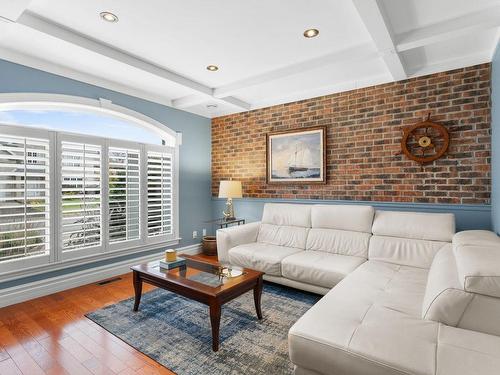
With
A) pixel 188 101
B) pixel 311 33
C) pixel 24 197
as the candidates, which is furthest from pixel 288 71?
pixel 24 197

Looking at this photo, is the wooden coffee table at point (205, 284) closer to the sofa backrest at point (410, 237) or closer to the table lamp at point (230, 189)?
the sofa backrest at point (410, 237)

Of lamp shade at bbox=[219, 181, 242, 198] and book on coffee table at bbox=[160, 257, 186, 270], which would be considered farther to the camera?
lamp shade at bbox=[219, 181, 242, 198]

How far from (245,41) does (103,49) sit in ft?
4.58

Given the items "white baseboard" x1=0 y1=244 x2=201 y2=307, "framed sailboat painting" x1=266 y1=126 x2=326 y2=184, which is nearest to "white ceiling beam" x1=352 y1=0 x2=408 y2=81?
"framed sailboat painting" x1=266 y1=126 x2=326 y2=184

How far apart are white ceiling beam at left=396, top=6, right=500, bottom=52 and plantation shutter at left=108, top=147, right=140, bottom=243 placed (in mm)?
3428

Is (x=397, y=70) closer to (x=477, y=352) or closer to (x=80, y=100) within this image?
(x=477, y=352)

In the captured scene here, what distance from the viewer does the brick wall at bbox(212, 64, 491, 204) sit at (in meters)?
2.97

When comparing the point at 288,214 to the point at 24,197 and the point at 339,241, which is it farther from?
the point at 24,197

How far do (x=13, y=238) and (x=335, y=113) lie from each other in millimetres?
4052

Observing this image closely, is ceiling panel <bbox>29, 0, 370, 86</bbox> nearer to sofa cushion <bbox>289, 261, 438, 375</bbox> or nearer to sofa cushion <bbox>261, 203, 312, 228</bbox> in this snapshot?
sofa cushion <bbox>261, 203, 312, 228</bbox>

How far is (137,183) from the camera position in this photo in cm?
389

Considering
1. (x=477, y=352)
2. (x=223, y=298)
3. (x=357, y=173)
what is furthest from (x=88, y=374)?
(x=357, y=173)

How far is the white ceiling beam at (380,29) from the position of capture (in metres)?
1.96

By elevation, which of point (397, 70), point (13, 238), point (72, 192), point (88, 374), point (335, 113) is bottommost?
point (88, 374)
